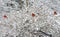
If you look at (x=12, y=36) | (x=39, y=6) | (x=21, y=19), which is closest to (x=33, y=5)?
(x=39, y=6)

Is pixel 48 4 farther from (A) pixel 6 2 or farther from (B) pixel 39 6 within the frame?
(A) pixel 6 2

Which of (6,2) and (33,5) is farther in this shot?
(6,2)

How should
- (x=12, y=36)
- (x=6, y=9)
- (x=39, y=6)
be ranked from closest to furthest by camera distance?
(x=12, y=36) → (x=39, y=6) → (x=6, y=9)

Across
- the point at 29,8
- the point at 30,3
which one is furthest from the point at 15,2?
the point at 29,8

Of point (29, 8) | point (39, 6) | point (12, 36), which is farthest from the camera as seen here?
point (39, 6)

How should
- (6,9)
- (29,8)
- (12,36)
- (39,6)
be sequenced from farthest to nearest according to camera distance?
(6,9)
(39,6)
(29,8)
(12,36)

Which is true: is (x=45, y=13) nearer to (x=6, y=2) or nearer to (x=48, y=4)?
(x=48, y=4)

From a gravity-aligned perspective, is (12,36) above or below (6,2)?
below

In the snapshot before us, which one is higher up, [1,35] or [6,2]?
[6,2]

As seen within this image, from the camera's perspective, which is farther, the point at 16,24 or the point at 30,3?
the point at 30,3
